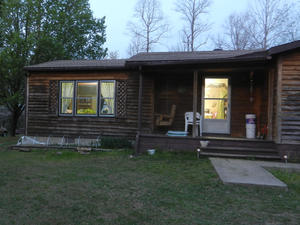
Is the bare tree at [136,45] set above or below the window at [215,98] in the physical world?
above

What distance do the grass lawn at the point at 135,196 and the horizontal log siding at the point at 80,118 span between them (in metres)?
2.93

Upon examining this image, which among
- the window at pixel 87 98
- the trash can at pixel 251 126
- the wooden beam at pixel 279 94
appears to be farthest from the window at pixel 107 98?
the wooden beam at pixel 279 94

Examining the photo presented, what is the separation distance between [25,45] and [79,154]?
8.72 m

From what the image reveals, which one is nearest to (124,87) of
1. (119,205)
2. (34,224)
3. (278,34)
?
(119,205)

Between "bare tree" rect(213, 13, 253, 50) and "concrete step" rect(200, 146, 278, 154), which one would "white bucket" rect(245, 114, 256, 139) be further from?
"bare tree" rect(213, 13, 253, 50)

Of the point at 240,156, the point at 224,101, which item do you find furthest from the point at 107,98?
the point at 240,156

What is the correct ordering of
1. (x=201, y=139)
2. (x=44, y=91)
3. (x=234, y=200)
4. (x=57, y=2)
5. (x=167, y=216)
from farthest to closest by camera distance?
(x=57, y=2) → (x=44, y=91) → (x=201, y=139) → (x=234, y=200) → (x=167, y=216)

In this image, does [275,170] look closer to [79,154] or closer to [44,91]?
[79,154]

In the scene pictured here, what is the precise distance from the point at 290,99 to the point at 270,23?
58.3 feet

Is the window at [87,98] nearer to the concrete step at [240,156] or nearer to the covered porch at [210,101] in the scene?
the covered porch at [210,101]

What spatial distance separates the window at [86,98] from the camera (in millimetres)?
9000

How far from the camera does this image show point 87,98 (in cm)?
908

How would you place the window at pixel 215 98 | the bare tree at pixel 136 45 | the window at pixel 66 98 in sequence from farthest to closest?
the bare tree at pixel 136 45 < the window at pixel 66 98 < the window at pixel 215 98

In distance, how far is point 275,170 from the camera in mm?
5273
